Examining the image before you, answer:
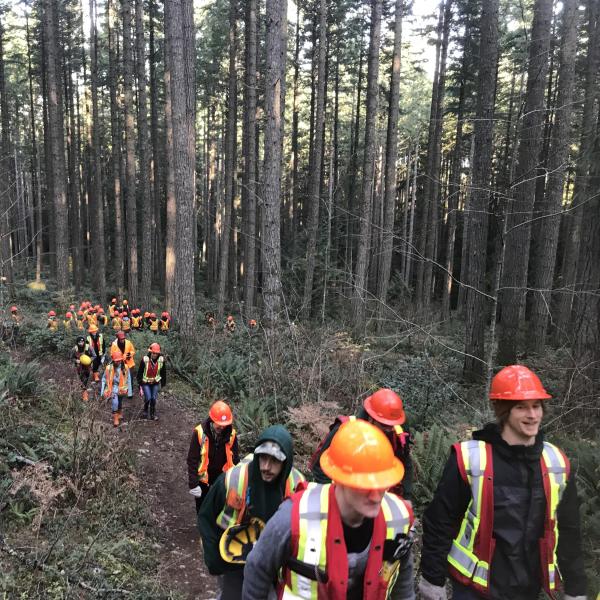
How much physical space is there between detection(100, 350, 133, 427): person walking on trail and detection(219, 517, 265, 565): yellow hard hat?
20.4 feet

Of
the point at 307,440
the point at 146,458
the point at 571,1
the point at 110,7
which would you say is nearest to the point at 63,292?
the point at 110,7

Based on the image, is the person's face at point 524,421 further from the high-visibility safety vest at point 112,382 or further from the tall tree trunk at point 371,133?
the tall tree trunk at point 371,133

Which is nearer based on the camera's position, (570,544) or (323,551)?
(323,551)

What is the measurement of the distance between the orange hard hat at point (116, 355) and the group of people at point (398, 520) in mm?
6597

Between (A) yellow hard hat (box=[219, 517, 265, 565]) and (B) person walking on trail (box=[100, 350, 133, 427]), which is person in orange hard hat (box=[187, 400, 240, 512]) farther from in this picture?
(B) person walking on trail (box=[100, 350, 133, 427])

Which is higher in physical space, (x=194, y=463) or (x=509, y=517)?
(x=509, y=517)

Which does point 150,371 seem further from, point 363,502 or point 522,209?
point 522,209

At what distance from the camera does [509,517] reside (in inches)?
97.0

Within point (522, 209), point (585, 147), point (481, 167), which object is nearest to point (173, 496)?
point (585, 147)

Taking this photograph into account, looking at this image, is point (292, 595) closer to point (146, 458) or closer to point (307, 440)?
point (307, 440)

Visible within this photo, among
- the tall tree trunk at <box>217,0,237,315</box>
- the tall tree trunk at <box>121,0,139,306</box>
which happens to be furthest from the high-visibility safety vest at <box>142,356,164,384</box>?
the tall tree trunk at <box>217,0,237,315</box>

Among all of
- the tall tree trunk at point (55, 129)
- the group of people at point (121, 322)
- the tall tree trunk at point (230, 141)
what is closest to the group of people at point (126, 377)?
the group of people at point (121, 322)

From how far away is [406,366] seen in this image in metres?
11.2

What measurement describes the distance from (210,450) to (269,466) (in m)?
1.97
